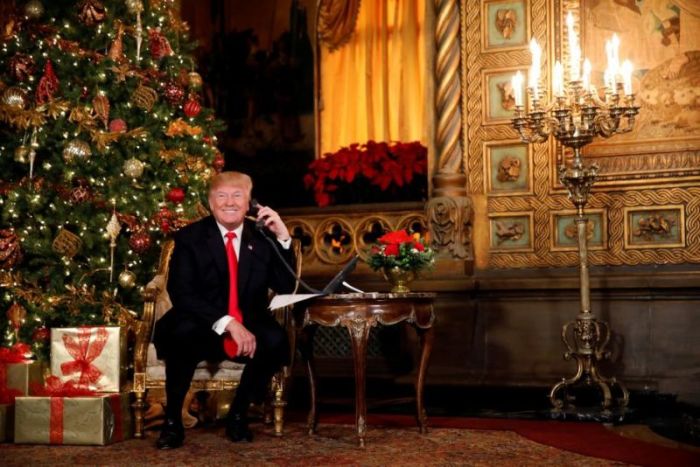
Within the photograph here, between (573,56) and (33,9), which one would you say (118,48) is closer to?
(33,9)

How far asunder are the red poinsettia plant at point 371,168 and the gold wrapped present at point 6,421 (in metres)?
3.27

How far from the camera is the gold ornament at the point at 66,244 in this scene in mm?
5777

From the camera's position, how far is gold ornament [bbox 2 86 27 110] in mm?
5902

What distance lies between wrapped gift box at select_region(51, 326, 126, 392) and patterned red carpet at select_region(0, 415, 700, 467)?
385 millimetres

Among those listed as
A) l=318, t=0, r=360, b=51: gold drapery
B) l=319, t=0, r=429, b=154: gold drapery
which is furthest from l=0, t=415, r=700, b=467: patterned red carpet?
l=318, t=0, r=360, b=51: gold drapery

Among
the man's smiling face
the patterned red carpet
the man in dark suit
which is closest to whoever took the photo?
the patterned red carpet

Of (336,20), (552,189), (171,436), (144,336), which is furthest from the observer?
(336,20)

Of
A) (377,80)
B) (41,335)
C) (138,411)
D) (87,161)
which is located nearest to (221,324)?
(138,411)

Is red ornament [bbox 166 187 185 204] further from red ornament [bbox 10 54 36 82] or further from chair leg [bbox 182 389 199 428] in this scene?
chair leg [bbox 182 389 199 428]

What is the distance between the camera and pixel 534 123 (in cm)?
571

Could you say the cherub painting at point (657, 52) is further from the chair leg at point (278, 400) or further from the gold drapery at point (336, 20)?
the chair leg at point (278, 400)

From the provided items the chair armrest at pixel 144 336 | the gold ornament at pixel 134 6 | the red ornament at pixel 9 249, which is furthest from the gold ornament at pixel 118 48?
the chair armrest at pixel 144 336

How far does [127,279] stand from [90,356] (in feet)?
2.54

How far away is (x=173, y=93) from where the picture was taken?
6312 mm
